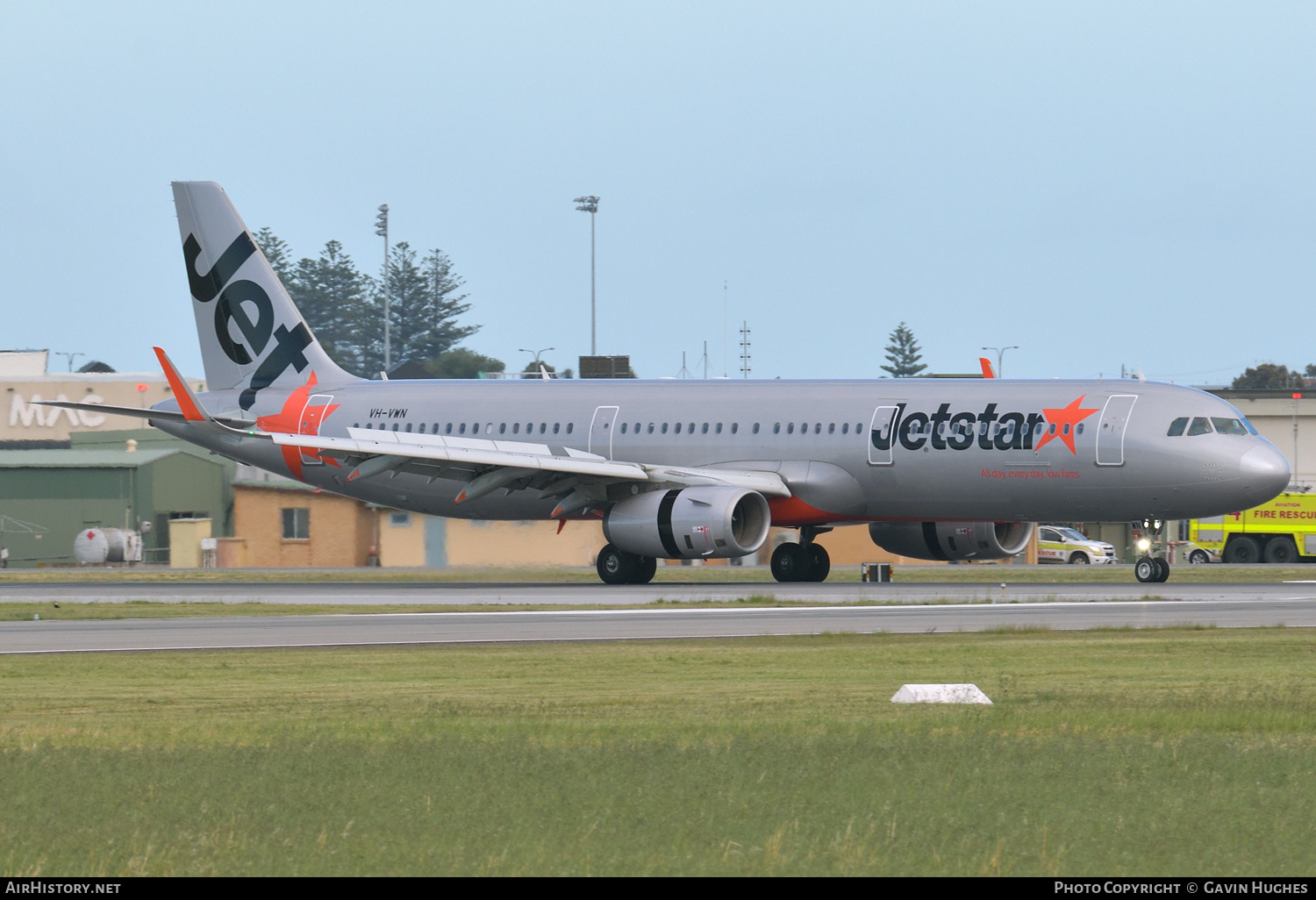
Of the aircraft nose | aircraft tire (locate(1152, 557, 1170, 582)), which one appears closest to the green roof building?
aircraft tire (locate(1152, 557, 1170, 582))

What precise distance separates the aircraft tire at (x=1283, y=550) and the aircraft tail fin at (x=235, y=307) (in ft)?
115

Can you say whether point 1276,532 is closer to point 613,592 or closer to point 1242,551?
point 1242,551

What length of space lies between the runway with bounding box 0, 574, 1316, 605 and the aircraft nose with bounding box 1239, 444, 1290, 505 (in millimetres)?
1952

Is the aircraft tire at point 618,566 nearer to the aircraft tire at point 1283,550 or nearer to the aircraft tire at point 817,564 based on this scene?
the aircraft tire at point 817,564

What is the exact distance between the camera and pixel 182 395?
4134 cm

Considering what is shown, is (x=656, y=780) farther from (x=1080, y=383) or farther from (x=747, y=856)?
(x=1080, y=383)

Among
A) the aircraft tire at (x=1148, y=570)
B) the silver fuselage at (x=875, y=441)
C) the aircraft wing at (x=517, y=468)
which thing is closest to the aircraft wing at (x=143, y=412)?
the silver fuselage at (x=875, y=441)

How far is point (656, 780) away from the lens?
11828mm

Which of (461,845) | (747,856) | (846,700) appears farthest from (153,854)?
(846,700)

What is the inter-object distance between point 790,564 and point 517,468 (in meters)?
6.96

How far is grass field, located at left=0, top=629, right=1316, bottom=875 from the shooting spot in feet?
31.9

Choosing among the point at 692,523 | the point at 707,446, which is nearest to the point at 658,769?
the point at 692,523

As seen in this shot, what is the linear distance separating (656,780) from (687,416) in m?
29.7

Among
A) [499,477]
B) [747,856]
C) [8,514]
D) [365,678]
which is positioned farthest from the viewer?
[8,514]
